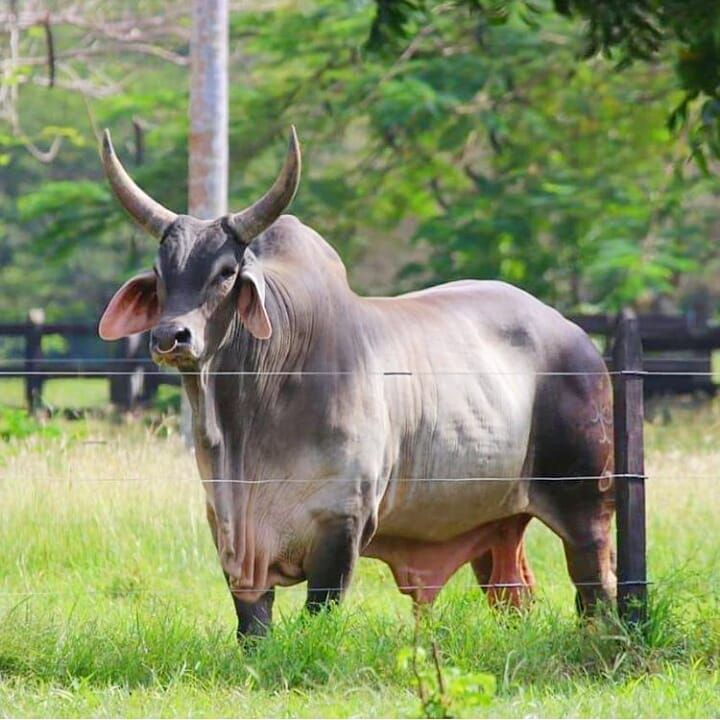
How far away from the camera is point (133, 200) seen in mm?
6688

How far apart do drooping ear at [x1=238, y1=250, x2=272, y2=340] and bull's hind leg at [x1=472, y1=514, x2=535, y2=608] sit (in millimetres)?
1694

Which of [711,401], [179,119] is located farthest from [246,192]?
[711,401]

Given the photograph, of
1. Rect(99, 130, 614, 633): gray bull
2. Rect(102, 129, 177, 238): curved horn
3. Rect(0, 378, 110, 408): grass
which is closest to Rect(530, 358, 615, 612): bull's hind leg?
Rect(99, 130, 614, 633): gray bull

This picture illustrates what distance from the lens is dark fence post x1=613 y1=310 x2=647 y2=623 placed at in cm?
653

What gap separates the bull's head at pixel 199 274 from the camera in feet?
20.8

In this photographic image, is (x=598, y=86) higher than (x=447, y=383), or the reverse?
(x=598, y=86)

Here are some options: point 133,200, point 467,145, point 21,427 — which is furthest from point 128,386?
point 133,200

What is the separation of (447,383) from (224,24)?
5200 mm

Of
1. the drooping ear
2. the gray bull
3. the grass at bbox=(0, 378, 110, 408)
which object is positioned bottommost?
the grass at bbox=(0, 378, 110, 408)

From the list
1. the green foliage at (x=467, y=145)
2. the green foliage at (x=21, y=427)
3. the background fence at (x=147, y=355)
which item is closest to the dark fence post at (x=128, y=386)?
the background fence at (x=147, y=355)

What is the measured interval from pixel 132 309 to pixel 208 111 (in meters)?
5.19

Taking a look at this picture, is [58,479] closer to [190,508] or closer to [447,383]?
[190,508]

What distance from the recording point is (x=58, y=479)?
838cm

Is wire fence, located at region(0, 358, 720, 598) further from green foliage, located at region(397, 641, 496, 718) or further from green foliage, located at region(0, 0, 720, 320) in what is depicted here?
green foliage, located at region(0, 0, 720, 320)
